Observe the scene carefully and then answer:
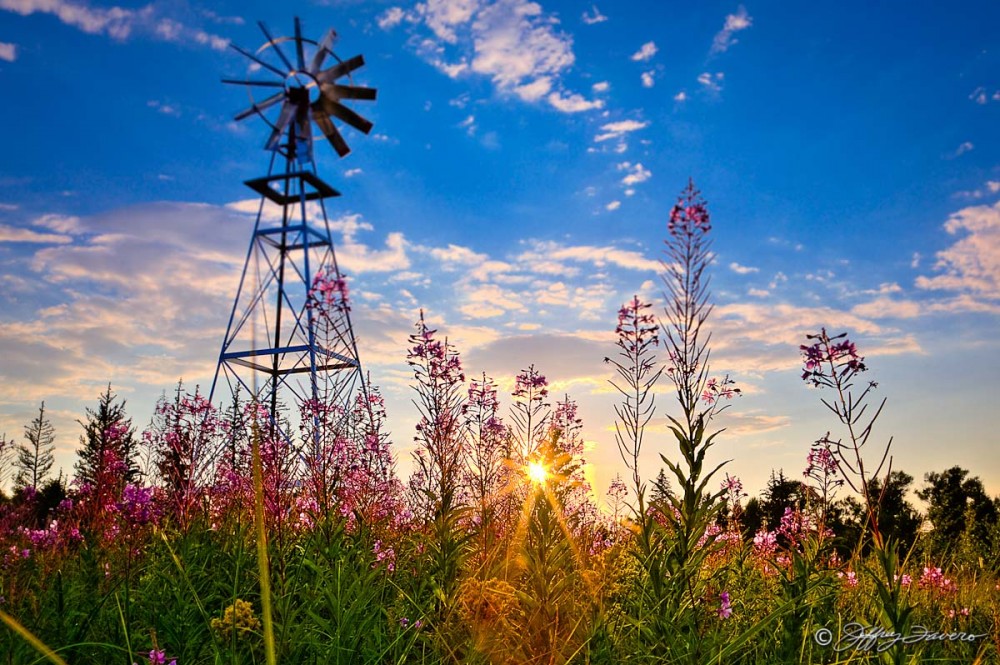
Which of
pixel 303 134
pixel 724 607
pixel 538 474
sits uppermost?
pixel 303 134

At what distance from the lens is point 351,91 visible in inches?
1118

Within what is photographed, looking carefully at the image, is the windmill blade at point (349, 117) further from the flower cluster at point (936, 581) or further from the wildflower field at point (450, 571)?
the flower cluster at point (936, 581)

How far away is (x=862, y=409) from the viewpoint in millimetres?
4277

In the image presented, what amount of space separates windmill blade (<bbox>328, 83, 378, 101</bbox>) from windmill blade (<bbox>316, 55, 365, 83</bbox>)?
38 cm

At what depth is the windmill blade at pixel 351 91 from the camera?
28203mm

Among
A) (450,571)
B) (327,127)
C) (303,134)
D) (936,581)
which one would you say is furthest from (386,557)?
(327,127)

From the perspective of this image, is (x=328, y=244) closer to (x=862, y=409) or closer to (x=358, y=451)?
(x=358, y=451)

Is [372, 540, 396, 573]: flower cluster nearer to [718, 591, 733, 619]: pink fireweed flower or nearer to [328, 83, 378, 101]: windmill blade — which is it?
[718, 591, 733, 619]: pink fireweed flower

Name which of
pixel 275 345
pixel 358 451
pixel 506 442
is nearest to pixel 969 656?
pixel 506 442

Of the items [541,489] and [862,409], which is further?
[541,489]

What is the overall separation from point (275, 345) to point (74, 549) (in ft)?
52.6

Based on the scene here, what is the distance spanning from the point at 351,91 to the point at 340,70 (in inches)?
42.3

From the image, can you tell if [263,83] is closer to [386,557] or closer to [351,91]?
[351,91]

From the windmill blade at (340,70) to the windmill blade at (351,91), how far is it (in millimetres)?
376
